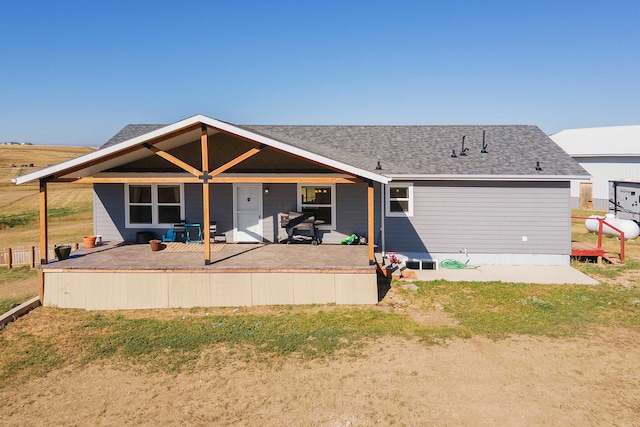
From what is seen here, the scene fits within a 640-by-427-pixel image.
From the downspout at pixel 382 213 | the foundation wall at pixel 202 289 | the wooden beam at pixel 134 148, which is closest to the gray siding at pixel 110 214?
the wooden beam at pixel 134 148

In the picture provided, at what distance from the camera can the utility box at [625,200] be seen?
2033 cm

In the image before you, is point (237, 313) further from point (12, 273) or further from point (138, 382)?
point (12, 273)

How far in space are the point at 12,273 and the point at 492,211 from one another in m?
15.4

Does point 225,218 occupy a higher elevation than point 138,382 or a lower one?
higher

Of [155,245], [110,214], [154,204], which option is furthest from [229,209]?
[110,214]

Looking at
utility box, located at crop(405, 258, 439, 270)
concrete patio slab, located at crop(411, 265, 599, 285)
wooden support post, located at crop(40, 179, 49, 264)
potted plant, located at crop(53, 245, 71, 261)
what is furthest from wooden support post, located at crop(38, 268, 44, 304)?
utility box, located at crop(405, 258, 439, 270)

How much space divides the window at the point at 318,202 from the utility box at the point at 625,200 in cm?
1513

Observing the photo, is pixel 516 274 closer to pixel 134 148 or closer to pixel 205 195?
pixel 205 195

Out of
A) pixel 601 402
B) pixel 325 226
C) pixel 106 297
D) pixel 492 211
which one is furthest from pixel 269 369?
pixel 492 211

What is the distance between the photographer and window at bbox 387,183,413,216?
14281 millimetres

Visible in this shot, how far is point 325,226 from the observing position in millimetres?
14234

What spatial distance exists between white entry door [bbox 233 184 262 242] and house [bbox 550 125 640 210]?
2487 cm

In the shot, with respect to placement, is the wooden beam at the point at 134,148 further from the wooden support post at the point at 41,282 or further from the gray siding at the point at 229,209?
→ the gray siding at the point at 229,209

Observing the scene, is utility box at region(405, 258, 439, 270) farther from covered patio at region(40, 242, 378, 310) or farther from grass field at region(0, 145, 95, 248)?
grass field at region(0, 145, 95, 248)
